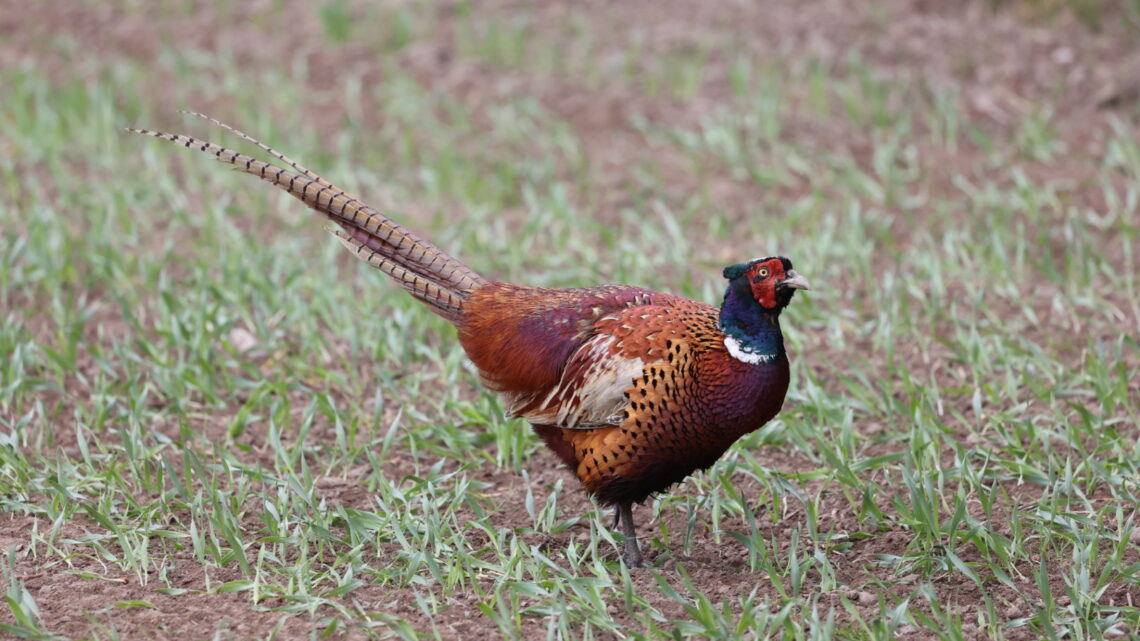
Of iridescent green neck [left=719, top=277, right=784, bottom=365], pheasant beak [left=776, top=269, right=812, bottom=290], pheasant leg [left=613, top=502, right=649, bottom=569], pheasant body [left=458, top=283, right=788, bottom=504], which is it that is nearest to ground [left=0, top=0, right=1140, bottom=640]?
pheasant leg [left=613, top=502, right=649, bottom=569]

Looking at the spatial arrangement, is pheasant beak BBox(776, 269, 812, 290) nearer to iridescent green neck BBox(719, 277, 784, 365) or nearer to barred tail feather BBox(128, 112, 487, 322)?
iridescent green neck BBox(719, 277, 784, 365)

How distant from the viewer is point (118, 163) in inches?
279

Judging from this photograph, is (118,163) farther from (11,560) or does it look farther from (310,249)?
(11,560)

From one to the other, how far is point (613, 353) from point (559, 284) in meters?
2.05

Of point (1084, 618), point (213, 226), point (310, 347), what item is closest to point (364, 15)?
point (213, 226)

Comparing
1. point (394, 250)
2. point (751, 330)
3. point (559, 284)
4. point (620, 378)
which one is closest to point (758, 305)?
point (751, 330)

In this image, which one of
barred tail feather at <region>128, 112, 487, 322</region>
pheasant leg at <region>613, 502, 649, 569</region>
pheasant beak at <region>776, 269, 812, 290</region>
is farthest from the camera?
barred tail feather at <region>128, 112, 487, 322</region>

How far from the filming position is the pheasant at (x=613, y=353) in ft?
12.1

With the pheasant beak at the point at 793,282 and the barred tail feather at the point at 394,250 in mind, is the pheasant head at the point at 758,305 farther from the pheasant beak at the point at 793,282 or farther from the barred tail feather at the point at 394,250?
the barred tail feather at the point at 394,250

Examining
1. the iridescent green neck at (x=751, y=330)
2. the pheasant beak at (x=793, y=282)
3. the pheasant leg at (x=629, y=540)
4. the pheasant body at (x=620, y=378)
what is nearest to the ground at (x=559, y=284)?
the pheasant leg at (x=629, y=540)

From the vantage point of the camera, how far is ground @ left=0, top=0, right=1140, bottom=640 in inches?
146

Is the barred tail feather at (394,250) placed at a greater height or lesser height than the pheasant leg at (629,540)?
greater

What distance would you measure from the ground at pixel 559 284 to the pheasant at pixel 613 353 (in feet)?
1.05

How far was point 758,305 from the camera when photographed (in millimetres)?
3699
